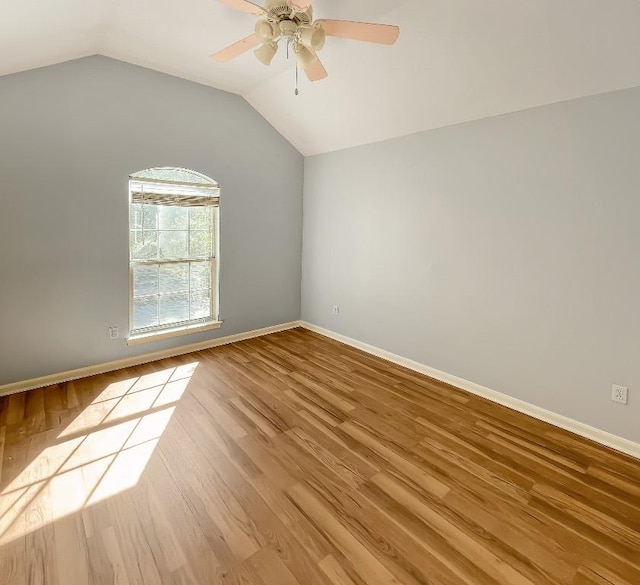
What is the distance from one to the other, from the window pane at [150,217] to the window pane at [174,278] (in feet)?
1.48

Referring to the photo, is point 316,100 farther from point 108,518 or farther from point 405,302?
point 108,518

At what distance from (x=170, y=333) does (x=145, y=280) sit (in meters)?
0.65

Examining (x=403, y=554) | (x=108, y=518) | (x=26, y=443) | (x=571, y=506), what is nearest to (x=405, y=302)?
(x=571, y=506)

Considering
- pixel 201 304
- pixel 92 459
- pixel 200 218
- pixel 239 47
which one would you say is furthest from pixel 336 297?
pixel 92 459

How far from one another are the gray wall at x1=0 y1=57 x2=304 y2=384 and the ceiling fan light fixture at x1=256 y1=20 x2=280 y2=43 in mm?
2078

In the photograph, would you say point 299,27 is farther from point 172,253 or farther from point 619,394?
point 619,394

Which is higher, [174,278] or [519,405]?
[174,278]

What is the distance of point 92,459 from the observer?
2.31 m

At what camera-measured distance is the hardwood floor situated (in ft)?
5.29

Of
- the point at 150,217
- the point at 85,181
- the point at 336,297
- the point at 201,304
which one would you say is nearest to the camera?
the point at 85,181

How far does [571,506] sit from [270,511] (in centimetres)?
169

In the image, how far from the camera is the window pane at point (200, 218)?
13.6 ft

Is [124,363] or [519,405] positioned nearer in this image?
[519,405]

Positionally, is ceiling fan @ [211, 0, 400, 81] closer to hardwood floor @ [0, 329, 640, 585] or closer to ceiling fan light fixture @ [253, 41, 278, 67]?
ceiling fan light fixture @ [253, 41, 278, 67]
